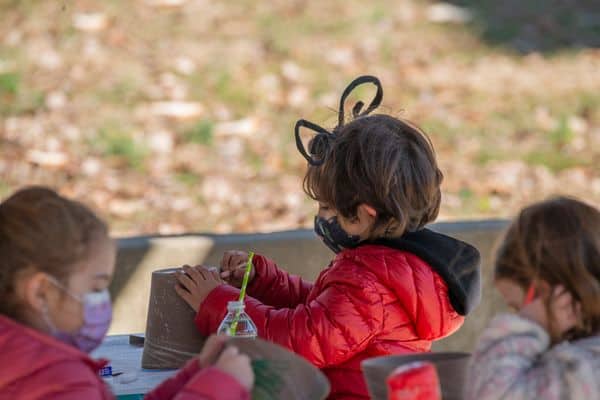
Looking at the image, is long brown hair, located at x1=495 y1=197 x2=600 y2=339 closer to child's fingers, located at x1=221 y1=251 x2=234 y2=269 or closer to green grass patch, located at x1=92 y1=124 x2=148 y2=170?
child's fingers, located at x1=221 y1=251 x2=234 y2=269

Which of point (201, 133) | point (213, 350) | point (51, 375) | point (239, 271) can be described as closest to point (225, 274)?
point (239, 271)

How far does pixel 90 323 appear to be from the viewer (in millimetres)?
2510

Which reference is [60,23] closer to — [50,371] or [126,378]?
[126,378]

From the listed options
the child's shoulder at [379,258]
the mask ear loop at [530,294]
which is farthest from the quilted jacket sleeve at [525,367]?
the child's shoulder at [379,258]

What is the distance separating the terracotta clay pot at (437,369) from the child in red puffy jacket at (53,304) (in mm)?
267

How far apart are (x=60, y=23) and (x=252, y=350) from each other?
21.4 feet

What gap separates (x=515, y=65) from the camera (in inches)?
350

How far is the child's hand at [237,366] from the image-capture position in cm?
240

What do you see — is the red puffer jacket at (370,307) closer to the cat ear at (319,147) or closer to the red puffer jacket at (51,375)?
the cat ear at (319,147)

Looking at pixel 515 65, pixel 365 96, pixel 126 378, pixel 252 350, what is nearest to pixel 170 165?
pixel 365 96

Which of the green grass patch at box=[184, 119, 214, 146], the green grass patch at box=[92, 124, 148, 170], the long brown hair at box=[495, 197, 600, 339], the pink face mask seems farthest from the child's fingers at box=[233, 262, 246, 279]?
the green grass patch at box=[184, 119, 214, 146]

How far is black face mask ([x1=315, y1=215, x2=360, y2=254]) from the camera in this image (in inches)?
134

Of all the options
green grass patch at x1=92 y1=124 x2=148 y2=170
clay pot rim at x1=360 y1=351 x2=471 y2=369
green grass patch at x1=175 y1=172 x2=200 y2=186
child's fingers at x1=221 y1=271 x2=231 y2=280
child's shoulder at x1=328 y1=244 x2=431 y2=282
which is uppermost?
child's shoulder at x1=328 y1=244 x2=431 y2=282

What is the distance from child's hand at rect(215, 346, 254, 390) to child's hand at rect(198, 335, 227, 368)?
0.20ft
